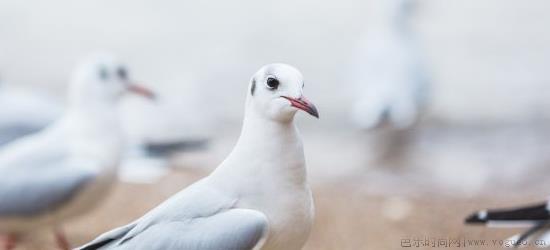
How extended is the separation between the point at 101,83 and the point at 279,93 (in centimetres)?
177

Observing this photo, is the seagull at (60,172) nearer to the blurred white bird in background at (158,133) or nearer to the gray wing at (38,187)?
the gray wing at (38,187)

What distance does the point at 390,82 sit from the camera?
20.4 ft

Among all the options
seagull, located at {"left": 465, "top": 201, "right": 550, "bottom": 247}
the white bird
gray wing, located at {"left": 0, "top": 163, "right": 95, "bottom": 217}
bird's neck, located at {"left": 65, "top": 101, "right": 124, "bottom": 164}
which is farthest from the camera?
the white bird

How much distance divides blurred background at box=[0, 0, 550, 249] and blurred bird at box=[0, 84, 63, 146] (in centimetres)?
45

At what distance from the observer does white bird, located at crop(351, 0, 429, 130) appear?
241 inches

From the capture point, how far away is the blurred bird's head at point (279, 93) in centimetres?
277

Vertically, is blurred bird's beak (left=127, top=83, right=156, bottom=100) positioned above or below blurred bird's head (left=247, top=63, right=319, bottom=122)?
above

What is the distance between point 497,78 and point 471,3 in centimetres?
198

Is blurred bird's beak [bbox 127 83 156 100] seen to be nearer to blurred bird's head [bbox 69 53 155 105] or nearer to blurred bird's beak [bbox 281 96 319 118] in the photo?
blurred bird's head [bbox 69 53 155 105]

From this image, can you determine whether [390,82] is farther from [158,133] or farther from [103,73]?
[103,73]

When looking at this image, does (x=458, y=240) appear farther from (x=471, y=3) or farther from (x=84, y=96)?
(x=471, y=3)

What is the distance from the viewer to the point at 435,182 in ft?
19.5

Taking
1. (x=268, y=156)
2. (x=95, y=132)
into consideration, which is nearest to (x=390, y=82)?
(x=95, y=132)

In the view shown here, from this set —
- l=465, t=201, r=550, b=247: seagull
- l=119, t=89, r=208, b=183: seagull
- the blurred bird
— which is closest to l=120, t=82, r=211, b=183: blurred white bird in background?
l=119, t=89, r=208, b=183: seagull
